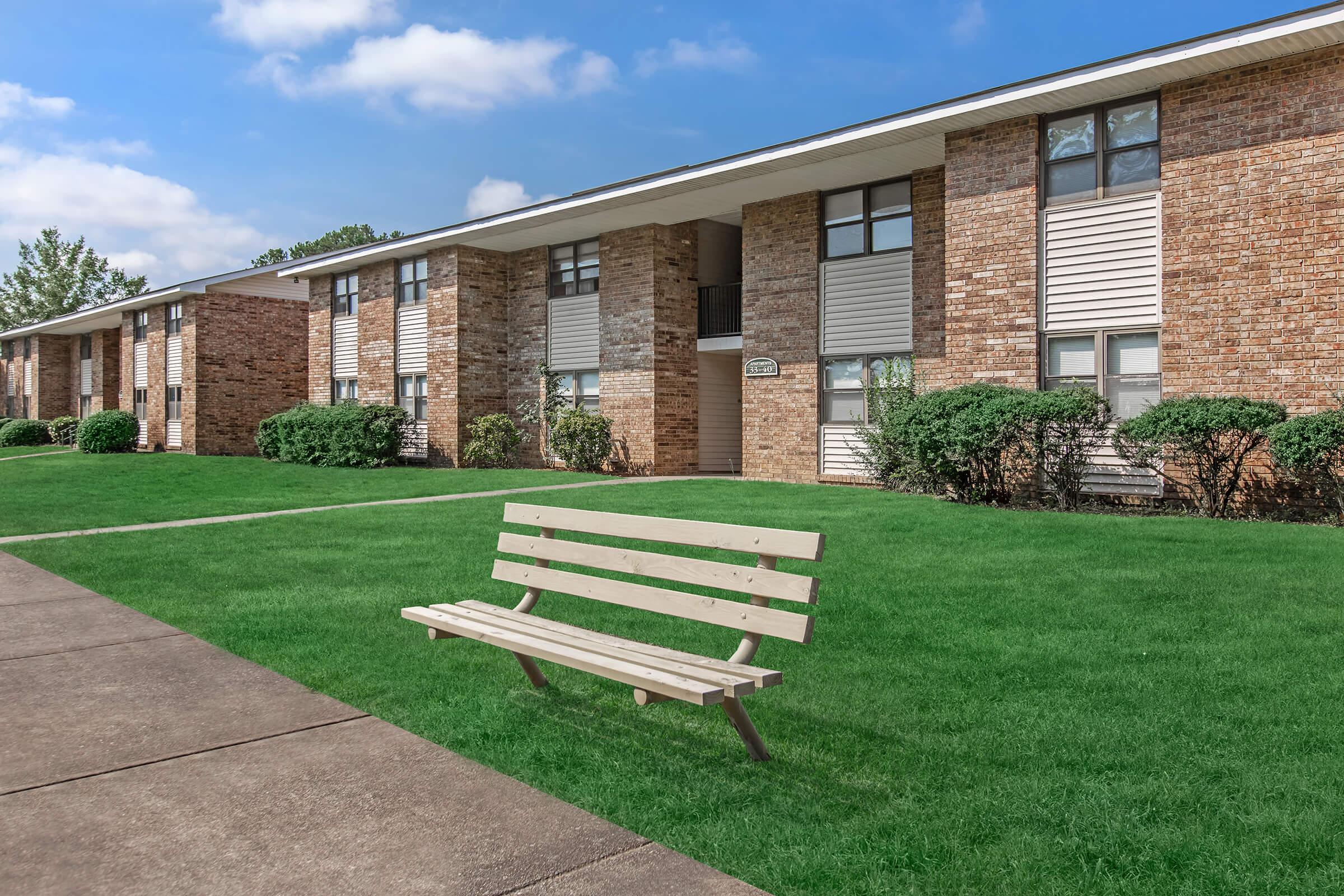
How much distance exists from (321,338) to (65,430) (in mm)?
17272

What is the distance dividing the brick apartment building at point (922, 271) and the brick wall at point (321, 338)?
4.48 ft

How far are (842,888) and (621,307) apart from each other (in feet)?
63.0

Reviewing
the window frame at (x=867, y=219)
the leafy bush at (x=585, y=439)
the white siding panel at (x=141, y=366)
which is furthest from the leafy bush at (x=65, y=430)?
the window frame at (x=867, y=219)

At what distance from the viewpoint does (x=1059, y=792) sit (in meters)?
3.49

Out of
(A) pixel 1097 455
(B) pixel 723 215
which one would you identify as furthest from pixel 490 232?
(A) pixel 1097 455

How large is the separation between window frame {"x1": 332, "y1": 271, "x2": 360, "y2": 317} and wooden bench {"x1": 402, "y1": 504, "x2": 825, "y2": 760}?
2395cm

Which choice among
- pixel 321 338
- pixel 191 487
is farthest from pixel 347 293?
pixel 191 487

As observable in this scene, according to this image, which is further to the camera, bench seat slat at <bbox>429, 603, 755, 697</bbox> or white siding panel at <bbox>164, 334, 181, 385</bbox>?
white siding panel at <bbox>164, 334, 181, 385</bbox>

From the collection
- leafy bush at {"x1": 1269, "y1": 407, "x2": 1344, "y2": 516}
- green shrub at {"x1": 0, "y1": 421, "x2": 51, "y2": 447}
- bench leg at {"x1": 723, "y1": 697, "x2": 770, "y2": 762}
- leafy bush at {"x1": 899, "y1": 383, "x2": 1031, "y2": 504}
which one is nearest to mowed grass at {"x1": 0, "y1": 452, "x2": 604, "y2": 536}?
leafy bush at {"x1": 899, "y1": 383, "x2": 1031, "y2": 504}

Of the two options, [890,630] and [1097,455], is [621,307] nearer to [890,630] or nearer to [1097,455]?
[1097,455]

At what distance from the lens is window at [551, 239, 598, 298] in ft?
73.8

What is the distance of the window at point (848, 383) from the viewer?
56.8 feet

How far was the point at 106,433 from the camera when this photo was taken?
30859 millimetres

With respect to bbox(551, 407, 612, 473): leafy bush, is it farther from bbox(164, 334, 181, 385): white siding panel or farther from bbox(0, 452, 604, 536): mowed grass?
bbox(164, 334, 181, 385): white siding panel
